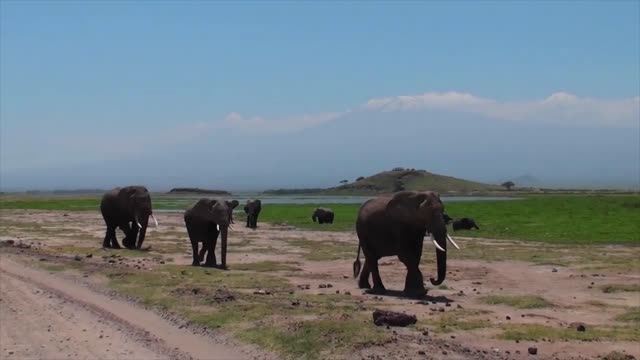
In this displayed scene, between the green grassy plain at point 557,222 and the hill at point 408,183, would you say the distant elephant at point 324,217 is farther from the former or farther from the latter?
the hill at point 408,183

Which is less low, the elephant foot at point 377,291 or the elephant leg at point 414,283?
the elephant leg at point 414,283

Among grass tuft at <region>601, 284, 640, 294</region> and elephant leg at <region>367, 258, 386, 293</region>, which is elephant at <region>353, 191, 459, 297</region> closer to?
elephant leg at <region>367, 258, 386, 293</region>

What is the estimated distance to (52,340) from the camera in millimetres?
15070

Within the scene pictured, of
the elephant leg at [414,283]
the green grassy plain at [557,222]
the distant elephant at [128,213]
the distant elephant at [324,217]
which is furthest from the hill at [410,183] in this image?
the elephant leg at [414,283]

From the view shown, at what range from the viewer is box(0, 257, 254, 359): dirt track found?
1388cm

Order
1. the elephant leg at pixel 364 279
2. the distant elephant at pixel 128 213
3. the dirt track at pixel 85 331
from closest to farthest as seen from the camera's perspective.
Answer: the dirt track at pixel 85 331 → the elephant leg at pixel 364 279 → the distant elephant at pixel 128 213

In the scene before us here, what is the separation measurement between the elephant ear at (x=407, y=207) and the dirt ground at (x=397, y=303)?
2.01 metres

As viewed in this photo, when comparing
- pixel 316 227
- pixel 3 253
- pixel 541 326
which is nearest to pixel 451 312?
pixel 541 326

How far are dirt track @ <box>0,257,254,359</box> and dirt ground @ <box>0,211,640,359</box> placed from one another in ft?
0.09

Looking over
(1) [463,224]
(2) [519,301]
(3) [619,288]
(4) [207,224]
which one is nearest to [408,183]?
(1) [463,224]

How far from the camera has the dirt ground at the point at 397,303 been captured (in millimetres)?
13695

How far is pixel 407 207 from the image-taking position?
19.9 metres

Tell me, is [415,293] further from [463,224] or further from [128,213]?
[463,224]

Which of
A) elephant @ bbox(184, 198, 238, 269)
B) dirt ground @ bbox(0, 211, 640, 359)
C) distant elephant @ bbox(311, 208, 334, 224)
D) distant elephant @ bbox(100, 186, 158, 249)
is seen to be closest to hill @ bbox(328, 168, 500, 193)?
distant elephant @ bbox(311, 208, 334, 224)
